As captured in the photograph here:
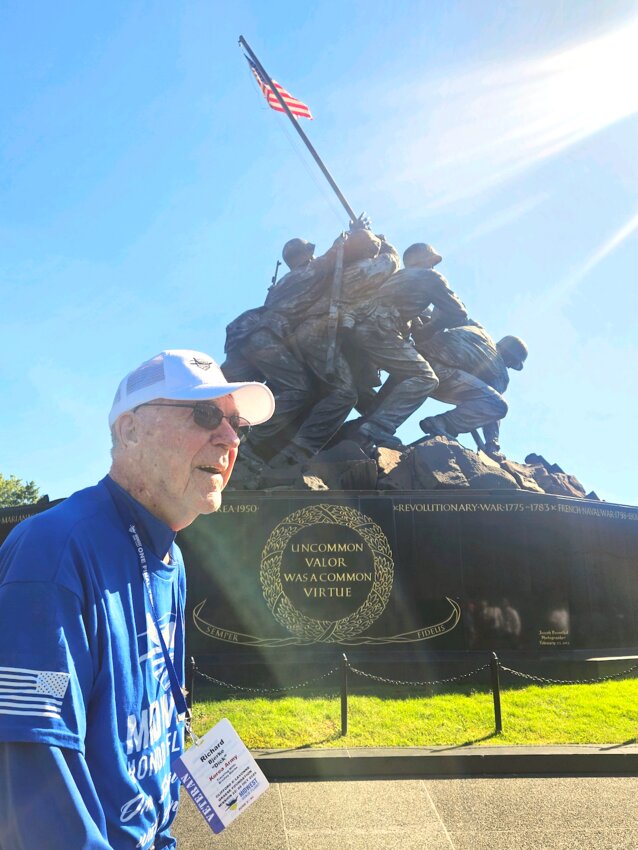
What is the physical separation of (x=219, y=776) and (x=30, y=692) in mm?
873

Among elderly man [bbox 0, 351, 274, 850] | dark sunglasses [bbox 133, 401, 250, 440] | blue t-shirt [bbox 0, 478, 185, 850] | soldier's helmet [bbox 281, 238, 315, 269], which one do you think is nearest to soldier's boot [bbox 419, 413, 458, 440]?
soldier's helmet [bbox 281, 238, 315, 269]

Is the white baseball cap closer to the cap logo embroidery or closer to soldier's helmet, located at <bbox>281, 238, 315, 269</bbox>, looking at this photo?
the cap logo embroidery

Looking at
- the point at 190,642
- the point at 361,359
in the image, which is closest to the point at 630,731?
the point at 190,642

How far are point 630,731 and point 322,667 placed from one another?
13.6ft

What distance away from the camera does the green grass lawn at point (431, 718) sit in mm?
7012

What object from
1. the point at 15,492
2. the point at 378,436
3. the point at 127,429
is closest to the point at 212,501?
the point at 127,429

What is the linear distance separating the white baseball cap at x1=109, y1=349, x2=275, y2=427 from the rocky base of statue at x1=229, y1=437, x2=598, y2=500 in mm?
9009

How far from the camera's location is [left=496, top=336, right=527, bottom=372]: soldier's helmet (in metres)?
15.4

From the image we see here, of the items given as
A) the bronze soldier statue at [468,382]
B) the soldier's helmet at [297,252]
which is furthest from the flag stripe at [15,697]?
the soldier's helmet at [297,252]

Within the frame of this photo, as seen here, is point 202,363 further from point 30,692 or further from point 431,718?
point 431,718

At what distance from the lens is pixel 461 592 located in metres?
10.4

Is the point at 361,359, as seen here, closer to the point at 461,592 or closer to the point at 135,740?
the point at 461,592

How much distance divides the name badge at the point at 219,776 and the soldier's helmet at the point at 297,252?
541 inches

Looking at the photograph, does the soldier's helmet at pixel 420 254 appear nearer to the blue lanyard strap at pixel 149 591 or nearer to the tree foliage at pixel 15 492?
the blue lanyard strap at pixel 149 591
